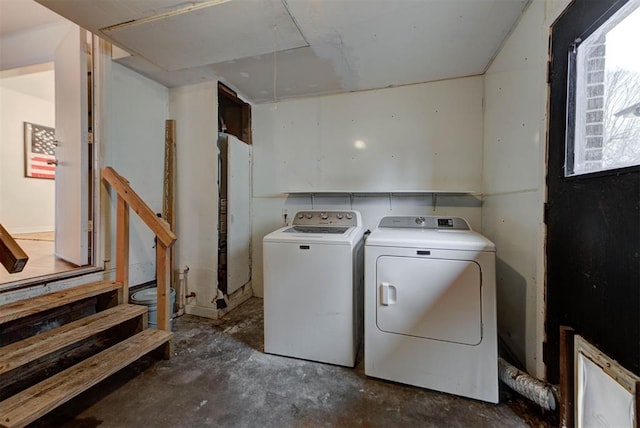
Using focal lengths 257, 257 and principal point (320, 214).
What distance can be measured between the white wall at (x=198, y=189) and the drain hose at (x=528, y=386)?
2.40 meters

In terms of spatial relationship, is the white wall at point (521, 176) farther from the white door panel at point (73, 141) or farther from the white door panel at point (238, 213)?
the white door panel at point (73, 141)

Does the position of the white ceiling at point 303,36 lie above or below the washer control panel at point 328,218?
above

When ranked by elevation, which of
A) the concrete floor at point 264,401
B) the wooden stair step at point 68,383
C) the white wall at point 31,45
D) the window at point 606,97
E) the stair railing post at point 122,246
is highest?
the white wall at point 31,45

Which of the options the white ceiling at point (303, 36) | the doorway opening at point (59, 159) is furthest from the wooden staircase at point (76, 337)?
the white ceiling at point (303, 36)

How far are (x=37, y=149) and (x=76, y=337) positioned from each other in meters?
4.46

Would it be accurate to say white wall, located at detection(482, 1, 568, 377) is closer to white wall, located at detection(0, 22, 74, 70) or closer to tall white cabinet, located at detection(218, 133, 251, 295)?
tall white cabinet, located at detection(218, 133, 251, 295)

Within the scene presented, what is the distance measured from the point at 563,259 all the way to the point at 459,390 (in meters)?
0.95

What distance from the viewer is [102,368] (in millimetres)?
1452

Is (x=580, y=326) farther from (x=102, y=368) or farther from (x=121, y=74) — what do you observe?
(x=121, y=74)

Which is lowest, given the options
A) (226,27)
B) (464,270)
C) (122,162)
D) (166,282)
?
(166,282)

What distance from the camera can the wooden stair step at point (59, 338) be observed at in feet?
4.24

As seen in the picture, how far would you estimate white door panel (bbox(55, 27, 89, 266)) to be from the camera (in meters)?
2.05

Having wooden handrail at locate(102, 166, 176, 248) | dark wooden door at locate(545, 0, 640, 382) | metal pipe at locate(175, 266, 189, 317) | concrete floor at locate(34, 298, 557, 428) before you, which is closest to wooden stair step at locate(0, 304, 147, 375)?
concrete floor at locate(34, 298, 557, 428)

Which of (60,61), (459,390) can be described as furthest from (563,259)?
(60,61)
